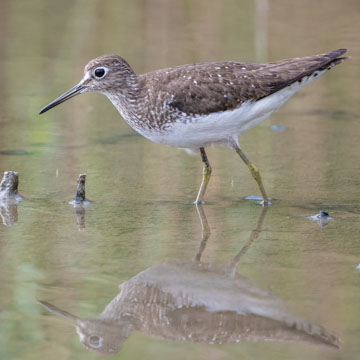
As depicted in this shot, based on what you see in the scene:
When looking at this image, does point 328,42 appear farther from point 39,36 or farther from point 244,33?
point 39,36

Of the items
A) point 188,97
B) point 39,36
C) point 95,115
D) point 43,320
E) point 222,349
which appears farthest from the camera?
point 39,36

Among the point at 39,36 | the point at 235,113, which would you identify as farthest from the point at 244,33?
the point at 235,113

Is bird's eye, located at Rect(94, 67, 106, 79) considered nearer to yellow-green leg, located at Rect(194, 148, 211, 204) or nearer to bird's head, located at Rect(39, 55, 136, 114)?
bird's head, located at Rect(39, 55, 136, 114)

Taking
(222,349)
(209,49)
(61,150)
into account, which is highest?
(209,49)

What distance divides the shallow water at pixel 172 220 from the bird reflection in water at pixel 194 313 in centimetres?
2

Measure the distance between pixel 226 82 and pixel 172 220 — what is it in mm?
1445

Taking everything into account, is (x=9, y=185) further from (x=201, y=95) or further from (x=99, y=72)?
(x=201, y=95)

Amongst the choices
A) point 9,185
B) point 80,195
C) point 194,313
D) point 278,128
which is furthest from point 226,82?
point 194,313

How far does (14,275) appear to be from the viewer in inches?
261

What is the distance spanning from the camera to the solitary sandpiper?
8164 millimetres

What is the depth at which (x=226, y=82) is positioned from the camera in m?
8.34

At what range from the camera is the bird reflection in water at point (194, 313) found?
18.5 feet

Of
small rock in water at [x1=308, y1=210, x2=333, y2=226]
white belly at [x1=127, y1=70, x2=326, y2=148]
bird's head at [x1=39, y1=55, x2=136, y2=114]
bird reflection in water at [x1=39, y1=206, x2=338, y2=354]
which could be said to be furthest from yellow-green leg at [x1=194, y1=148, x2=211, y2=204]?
bird reflection in water at [x1=39, y1=206, x2=338, y2=354]

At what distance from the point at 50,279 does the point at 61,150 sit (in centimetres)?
347
